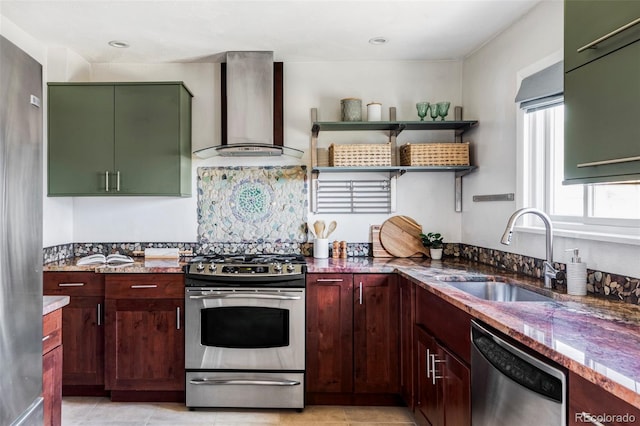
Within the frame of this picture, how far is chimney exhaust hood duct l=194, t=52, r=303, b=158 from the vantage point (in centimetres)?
318

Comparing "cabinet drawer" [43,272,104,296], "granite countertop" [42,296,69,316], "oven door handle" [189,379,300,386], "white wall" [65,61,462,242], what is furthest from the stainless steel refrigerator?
"white wall" [65,61,462,242]

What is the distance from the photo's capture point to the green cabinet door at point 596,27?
1316mm

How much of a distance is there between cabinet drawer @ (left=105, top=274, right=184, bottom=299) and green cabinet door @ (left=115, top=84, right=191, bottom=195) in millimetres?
647

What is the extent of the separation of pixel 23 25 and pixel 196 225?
177cm

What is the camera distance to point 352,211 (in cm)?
345

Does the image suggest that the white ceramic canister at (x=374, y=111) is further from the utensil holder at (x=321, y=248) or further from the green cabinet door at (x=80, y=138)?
the green cabinet door at (x=80, y=138)

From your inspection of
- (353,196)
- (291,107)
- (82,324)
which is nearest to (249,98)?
(291,107)

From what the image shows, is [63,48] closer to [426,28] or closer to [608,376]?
[426,28]

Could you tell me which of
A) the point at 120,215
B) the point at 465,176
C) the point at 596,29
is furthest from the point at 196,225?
the point at 596,29

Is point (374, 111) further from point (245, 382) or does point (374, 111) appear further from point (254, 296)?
point (245, 382)

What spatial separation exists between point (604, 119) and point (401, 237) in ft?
6.82

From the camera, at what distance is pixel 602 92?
1.44 metres

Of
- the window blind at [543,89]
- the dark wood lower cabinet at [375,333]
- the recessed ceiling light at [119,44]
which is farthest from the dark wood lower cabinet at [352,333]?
the recessed ceiling light at [119,44]

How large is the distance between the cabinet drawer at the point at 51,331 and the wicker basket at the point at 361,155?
2043 mm
